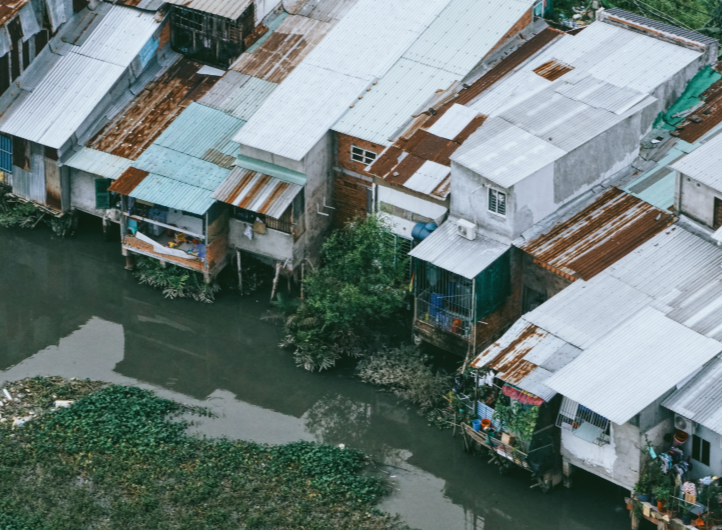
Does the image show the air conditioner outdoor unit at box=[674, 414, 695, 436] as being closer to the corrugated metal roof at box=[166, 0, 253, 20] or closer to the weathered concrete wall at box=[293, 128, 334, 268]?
the weathered concrete wall at box=[293, 128, 334, 268]

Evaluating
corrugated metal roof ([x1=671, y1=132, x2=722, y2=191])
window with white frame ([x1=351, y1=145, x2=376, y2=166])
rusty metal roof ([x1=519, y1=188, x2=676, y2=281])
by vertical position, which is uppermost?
corrugated metal roof ([x1=671, y1=132, x2=722, y2=191])

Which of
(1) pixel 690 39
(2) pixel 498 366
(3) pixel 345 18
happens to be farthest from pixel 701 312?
(3) pixel 345 18

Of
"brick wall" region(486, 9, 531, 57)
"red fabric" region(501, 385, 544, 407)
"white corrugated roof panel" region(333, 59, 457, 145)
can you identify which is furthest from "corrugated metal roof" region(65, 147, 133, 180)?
"red fabric" region(501, 385, 544, 407)

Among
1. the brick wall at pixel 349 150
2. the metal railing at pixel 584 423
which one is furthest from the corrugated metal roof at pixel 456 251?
the metal railing at pixel 584 423

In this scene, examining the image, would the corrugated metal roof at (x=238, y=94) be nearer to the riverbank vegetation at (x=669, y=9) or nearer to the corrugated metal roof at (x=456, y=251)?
the corrugated metal roof at (x=456, y=251)

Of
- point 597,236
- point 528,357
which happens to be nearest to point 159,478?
point 528,357

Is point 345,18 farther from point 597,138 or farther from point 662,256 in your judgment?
point 662,256
